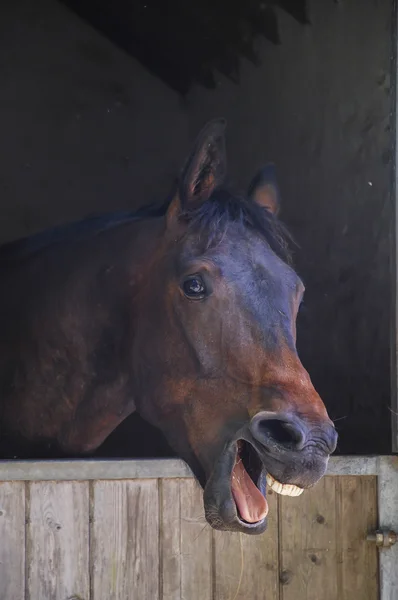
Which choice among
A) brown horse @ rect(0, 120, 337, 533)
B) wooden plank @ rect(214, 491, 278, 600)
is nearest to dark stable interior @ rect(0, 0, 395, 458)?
brown horse @ rect(0, 120, 337, 533)

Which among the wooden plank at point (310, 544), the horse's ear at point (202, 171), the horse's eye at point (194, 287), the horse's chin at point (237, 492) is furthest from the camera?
the wooden plank at point (310, 544)

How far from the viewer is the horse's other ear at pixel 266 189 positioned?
2.61 meters

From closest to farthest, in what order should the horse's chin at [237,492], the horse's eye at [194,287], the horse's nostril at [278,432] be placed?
the horse's nostril at [278,432] → the horse's chin at [237,492] → the horse's eye at [194,287]

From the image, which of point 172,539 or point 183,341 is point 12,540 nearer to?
point 172,539

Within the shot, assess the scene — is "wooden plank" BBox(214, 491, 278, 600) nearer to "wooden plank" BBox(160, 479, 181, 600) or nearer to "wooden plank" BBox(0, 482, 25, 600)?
"wooden plank" BBox(160, 479, 181, 600)

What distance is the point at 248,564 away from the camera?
2.80 meters

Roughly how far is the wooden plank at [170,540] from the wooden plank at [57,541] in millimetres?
281

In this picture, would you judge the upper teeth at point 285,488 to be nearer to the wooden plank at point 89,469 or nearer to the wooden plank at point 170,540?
the wooden plank at point 89,469

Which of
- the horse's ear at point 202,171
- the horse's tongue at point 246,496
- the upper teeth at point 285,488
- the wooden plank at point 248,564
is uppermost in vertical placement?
the horse's ear at point 202,171

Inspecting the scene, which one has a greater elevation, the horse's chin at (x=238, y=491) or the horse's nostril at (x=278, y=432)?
the horse's nostril at (x=278, y=432)

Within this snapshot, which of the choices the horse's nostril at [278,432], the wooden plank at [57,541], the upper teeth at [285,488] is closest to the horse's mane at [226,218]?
the horse's nostril at [278,432]

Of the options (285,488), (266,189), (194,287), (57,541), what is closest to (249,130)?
(266,189)

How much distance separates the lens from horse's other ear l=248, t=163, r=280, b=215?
2613 millimetres

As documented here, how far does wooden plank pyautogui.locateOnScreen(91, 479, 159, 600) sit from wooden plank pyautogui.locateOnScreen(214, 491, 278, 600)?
0.80 feet
